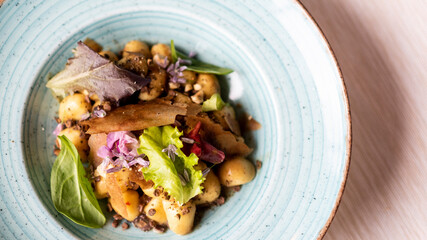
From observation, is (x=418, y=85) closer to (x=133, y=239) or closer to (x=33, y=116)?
(x=133, y=239)

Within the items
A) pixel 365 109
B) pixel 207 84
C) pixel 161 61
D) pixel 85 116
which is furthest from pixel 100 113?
pixel 365 109

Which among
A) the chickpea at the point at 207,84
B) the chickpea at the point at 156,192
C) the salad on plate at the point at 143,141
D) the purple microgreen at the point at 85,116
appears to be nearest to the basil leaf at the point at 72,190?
the salad on plate at the point at 143,141

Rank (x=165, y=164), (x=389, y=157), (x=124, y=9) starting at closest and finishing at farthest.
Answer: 1. (x=165, y=164)
2. (x=124, y=9)
3. (x=389, y=157)

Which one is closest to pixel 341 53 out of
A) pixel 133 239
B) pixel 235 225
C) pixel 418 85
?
pixel 418 85

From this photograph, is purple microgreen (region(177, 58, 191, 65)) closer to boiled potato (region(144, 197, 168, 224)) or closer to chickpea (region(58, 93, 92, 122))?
chickpea (region(58, 93, 92, 122))

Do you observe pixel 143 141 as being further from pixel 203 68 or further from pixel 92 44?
pixel 92 44

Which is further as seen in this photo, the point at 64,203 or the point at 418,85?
the point at 418,85

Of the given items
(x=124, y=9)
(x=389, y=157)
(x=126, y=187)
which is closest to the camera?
(x=126, y=187)
